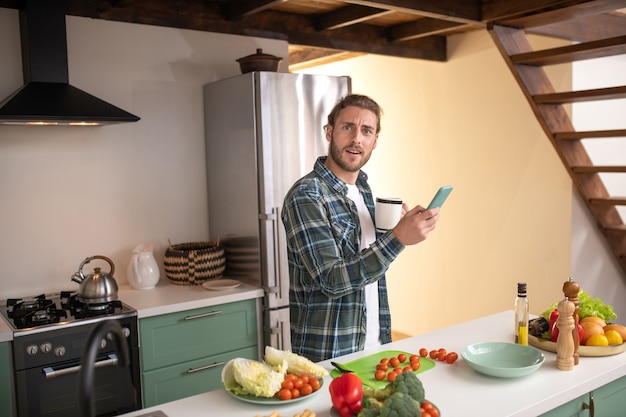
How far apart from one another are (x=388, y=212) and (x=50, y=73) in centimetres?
186

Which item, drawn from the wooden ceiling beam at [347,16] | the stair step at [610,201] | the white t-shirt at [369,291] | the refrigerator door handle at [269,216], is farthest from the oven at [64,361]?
the stair step at [610,201]

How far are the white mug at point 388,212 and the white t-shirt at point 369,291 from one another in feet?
0.22

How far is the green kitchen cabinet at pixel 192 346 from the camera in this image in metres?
3.01

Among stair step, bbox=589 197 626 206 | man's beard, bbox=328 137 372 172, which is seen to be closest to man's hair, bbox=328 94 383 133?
man's beard, bbox=328 137 372 172

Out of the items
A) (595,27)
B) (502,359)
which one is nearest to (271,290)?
(502,359)

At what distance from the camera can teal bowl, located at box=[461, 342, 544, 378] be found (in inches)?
72.8

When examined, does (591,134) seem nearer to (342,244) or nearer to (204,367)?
(342,244)

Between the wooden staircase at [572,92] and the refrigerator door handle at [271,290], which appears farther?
the refrigerator door handle at [271,290]

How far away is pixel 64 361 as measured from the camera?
2.72 m

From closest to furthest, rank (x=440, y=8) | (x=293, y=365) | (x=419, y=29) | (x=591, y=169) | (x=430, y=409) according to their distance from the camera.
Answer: (x=430, y=409) → (x=293, y=365) → (x=440, y=8) → (x=591, y=169) → (x=419, y=29)

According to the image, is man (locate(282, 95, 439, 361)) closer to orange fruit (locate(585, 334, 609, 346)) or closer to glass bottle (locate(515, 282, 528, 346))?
glass bottle (locate(515, 282, 528, 346))

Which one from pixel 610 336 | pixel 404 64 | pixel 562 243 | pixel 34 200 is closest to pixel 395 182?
pixel 404 64

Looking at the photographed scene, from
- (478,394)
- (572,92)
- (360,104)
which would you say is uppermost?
(572,92)

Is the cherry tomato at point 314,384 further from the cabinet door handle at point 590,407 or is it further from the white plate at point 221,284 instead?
the white plate at point 221,284
